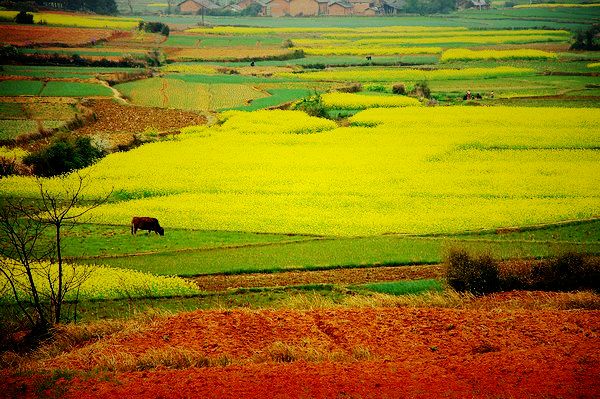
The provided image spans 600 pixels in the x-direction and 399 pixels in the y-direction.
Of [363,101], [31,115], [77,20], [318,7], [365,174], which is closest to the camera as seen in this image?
[365,174]

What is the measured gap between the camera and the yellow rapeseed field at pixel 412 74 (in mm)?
62844

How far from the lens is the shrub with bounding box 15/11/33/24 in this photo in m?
58.1

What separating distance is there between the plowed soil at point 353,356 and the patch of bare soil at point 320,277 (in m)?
4.22

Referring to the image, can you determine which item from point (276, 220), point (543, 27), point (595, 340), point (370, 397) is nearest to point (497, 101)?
point (276, 220)

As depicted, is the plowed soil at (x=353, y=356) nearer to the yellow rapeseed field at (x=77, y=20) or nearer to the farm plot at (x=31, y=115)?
the farm plot at (x=31, y=115)

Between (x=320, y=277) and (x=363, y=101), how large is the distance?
32.7 meters

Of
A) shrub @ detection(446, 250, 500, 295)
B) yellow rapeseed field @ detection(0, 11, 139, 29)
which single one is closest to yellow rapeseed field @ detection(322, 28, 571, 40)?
yellow rapeseed field @ detection(0, 11, 139, 29)

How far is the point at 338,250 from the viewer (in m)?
21.4

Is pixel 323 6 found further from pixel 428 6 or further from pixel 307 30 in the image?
pixel 428 6

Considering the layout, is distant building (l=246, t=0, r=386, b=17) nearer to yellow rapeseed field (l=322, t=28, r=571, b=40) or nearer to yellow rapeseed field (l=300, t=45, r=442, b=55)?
yellow rapeseed field (l=322, t=28, r=571, b=40)

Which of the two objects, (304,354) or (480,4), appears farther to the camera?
(480,4)

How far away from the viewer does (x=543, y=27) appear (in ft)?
326

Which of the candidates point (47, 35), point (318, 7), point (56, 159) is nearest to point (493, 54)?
point (47, 35)

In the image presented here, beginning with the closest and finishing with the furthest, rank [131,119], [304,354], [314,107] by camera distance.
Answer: [304,354], [131,119], [314,107]
